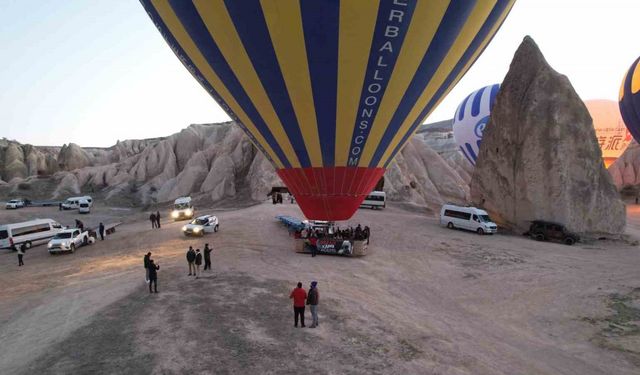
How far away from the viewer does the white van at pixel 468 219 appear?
26750mm

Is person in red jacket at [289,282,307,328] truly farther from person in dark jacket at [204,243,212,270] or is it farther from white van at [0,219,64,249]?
white van at [0,219,64,249]

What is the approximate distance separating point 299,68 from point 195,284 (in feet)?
30.2

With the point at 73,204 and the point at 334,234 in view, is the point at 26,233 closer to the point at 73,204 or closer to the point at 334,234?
the point at 334,234

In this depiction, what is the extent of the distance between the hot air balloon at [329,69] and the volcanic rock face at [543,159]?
15.9 meters

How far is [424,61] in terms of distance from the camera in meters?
12.6

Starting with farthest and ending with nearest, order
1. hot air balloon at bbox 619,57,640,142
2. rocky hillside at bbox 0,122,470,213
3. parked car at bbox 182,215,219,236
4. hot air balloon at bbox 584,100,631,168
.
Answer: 1. rocky hillside at bbox 0,122,470,213
2. hot air balloon at bbox 584,100,631,168
3. hot air balloon at bbox 619,57,640,142
4. parked car at bbox 182,215,219,236

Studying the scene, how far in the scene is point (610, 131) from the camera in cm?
4734

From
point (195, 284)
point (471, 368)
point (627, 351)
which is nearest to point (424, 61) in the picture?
point (471, 368)

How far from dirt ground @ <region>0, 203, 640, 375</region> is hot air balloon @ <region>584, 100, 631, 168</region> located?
32912 mm

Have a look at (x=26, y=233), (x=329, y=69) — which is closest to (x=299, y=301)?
(x=329, y=69)

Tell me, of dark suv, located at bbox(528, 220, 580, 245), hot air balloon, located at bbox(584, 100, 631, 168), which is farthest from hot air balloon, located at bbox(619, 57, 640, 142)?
dark suv, located at bbox(528, 220, 580, 245)

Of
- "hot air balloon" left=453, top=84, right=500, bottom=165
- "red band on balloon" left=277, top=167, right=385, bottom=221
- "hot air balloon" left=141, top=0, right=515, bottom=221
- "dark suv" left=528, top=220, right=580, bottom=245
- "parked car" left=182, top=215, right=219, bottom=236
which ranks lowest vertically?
"dark suv" left=528, top=220, right=580, bottom=245

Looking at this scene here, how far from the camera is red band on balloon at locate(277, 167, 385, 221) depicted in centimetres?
1493

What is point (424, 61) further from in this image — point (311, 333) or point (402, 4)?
point (311, 333)
